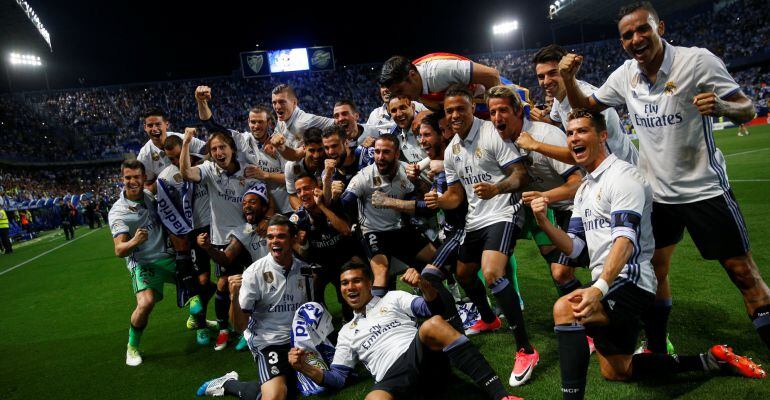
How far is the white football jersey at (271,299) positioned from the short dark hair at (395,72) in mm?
1976

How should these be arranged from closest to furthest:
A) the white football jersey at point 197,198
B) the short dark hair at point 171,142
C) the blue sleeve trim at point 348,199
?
1. the blue sleeve trim at point 348,199
2. the short dark hair at point 171,142
3. the white football jersey at point 197,198

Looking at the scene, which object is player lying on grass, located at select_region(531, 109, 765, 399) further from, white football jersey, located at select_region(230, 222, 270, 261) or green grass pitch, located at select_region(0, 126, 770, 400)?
white football jersey, located at select_region(230, 222, 270, 261)

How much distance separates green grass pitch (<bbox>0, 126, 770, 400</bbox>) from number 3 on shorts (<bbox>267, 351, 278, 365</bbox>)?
64 centimetres

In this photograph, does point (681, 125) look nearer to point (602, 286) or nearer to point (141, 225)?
point (602, 286)

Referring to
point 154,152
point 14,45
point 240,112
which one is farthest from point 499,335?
point 14,45

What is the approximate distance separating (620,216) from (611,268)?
1.27 ft

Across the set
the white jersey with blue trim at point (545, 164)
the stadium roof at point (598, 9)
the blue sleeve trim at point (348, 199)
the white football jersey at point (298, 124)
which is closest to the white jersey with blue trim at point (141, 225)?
the white football jersey at point (298, 124)

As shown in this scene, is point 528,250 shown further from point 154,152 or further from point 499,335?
point 154,152

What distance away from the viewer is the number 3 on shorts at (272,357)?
433 centimetres

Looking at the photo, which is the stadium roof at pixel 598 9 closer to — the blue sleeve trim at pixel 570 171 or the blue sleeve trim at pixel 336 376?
the blue sleeve trim at pixel 570 171

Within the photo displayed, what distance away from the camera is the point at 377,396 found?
3.48 m

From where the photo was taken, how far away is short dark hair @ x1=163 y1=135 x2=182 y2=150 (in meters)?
6.29

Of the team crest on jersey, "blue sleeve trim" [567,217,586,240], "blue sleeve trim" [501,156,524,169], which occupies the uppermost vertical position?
the team crest on jersey

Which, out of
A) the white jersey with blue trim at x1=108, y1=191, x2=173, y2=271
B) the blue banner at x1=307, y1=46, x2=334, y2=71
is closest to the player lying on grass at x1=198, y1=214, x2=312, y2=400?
the white jersey with blue trim at x1=108, y1=191, x2=173, y2=271
